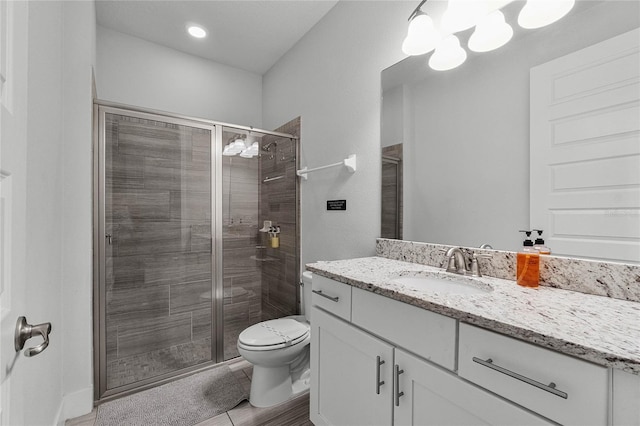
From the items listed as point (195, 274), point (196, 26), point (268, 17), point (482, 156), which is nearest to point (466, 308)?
point (482, 156)

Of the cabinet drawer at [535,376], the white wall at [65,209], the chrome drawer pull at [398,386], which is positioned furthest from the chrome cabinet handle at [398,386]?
the white wall at [65,209]

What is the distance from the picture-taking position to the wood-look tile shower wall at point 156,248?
186 centimetres

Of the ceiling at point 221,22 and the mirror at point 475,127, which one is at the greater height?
the ceiling at point 221,22

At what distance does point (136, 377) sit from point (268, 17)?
2734mm

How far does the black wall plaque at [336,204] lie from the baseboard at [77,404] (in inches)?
71.0

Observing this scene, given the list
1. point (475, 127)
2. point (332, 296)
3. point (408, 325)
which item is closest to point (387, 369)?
point (408, 325)

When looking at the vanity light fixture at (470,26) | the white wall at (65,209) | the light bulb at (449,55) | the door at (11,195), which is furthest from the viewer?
the light bulb at (449,55)

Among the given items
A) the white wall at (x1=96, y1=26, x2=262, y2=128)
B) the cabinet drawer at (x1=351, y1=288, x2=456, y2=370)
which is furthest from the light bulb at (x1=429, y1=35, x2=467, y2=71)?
the white wall at (x1=96, y1=26, x2=262, y2=128)

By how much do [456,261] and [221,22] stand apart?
7.91 ft

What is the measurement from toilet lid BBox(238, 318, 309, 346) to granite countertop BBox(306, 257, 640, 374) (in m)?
0.75

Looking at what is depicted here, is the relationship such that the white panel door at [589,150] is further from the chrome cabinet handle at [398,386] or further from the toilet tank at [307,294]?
the toilet tank at [307,294]

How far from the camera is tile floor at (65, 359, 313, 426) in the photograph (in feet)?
5.07

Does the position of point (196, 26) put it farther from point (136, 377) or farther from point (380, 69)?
point (136, 377)

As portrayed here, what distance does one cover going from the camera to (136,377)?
1.89m
